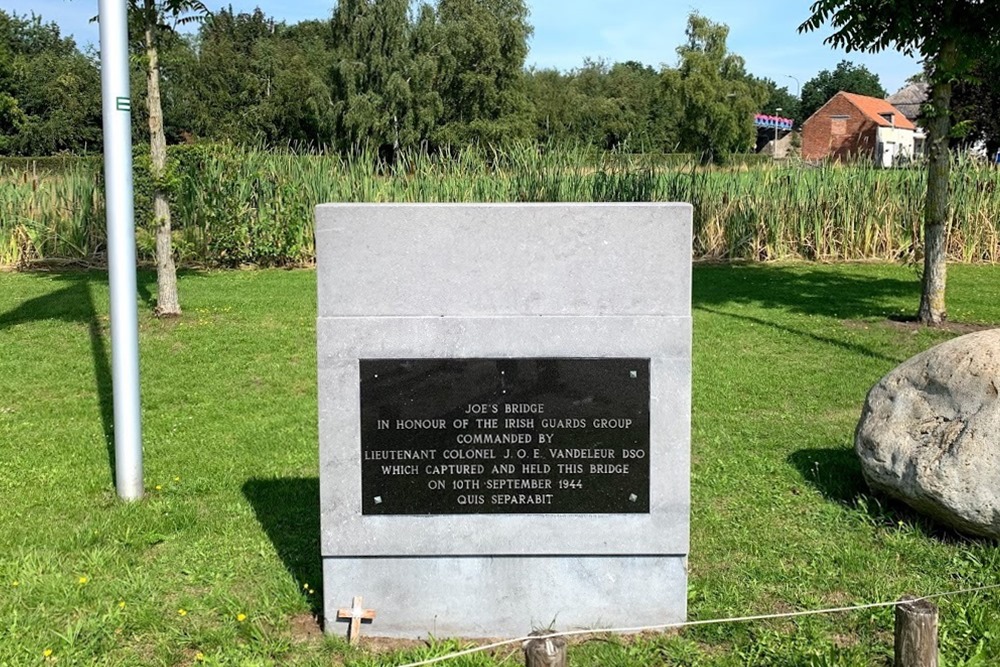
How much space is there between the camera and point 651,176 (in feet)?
55.4

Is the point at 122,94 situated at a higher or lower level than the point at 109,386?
higher

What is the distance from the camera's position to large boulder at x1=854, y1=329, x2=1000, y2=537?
14.5 feet

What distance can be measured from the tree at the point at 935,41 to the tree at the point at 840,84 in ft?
369

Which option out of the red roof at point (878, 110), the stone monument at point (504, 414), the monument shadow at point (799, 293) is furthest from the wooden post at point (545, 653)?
the red roof at point (878, 110)

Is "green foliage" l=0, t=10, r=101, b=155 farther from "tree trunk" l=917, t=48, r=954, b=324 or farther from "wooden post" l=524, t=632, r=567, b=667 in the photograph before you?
"wooden post" l=524, t=632, r=567, b=667

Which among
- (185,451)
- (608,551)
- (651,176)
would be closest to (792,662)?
(608,551)

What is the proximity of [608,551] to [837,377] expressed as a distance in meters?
5.12

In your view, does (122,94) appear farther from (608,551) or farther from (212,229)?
(212,229)

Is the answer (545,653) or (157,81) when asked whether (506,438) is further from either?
(157,81)

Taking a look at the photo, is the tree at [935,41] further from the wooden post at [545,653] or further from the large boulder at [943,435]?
the wooden post at [545,653]

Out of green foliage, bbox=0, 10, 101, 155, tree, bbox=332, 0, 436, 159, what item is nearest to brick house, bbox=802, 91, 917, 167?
tree, bbox=332, 0, 436, 159

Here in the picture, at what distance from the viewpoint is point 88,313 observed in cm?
1133

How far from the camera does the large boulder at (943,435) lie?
4422 mm

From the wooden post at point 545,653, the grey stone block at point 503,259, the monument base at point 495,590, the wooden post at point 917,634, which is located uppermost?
the grey stone block at point 503,259
